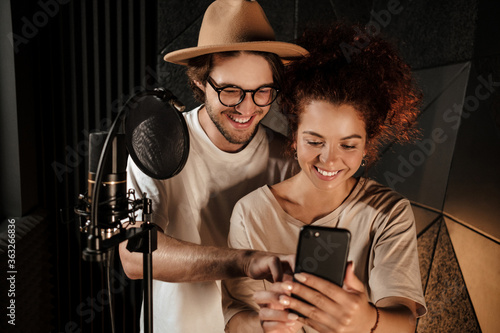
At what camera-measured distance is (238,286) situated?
1.18m

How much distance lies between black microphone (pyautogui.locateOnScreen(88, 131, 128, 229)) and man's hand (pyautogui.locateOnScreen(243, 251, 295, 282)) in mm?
390

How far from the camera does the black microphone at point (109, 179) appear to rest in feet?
2.44

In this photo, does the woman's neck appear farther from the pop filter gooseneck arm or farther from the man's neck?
the pop filter gooseneck arm

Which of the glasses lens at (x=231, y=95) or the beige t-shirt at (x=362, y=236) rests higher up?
the glasses lens at (x=231, y=95)

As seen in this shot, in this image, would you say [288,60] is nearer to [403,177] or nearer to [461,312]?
[403,177]

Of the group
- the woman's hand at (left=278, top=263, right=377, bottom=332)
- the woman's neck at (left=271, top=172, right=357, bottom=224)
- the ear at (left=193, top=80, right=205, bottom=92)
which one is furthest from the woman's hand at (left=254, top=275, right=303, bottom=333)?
the ear at (left=193, top=80, right=205, bottom=92)

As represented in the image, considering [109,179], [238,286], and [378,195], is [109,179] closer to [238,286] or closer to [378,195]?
[238,286]

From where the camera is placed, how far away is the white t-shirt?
4.14 feet

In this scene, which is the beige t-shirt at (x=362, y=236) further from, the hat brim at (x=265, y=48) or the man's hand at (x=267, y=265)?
the hat brim at (x=265, y=48)

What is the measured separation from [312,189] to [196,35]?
101 centimetres

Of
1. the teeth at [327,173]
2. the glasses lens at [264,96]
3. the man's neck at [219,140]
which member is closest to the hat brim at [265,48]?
the glasses lens at [264,96]

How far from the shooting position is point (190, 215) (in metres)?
1.27

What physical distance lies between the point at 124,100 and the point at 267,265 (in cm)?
135

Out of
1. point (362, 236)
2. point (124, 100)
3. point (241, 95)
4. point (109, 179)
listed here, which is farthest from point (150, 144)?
point (124, 100)
